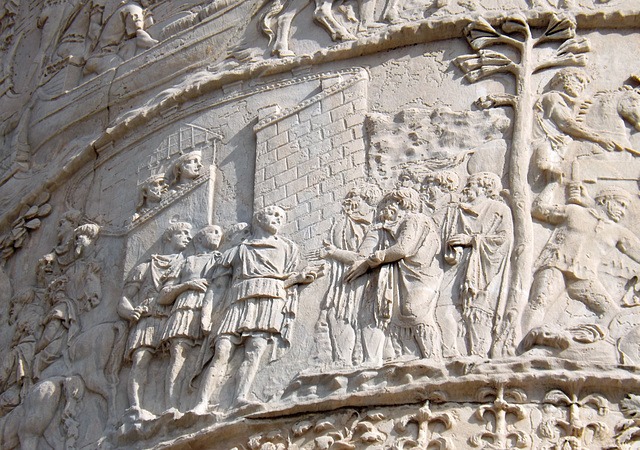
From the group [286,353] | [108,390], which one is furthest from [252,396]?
[108,390]

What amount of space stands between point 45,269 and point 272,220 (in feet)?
10.5

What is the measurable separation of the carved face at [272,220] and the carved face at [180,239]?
3.03 ft

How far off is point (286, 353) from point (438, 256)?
170cm

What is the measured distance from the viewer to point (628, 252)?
10.9 metres

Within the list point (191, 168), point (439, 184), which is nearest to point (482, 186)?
point (439, 184)

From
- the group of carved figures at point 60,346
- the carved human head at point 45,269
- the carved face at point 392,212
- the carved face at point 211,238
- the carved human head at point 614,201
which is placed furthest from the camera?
the carved human head at point 45,269

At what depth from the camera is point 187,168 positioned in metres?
12.6

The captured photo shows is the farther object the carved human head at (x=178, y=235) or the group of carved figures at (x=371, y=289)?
the carved human head at (x=178, y=235)

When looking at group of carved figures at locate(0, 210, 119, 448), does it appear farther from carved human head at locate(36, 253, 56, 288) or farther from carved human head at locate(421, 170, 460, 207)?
carved human head at locate(421, 170, 460, 207)

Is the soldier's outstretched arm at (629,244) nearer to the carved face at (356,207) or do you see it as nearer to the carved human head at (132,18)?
the carved face at (356,207)

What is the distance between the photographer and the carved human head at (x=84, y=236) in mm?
12922

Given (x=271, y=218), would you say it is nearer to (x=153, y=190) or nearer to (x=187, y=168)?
(x=187, y=168)

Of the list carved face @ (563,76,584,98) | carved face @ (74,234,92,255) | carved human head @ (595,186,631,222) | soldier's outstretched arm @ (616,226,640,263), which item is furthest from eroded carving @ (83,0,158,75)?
soldier's outstretched arm @ (616,226,640,263)

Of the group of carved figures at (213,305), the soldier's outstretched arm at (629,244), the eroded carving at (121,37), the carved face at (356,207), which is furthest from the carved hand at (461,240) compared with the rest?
the eroded carving at (121,37)
